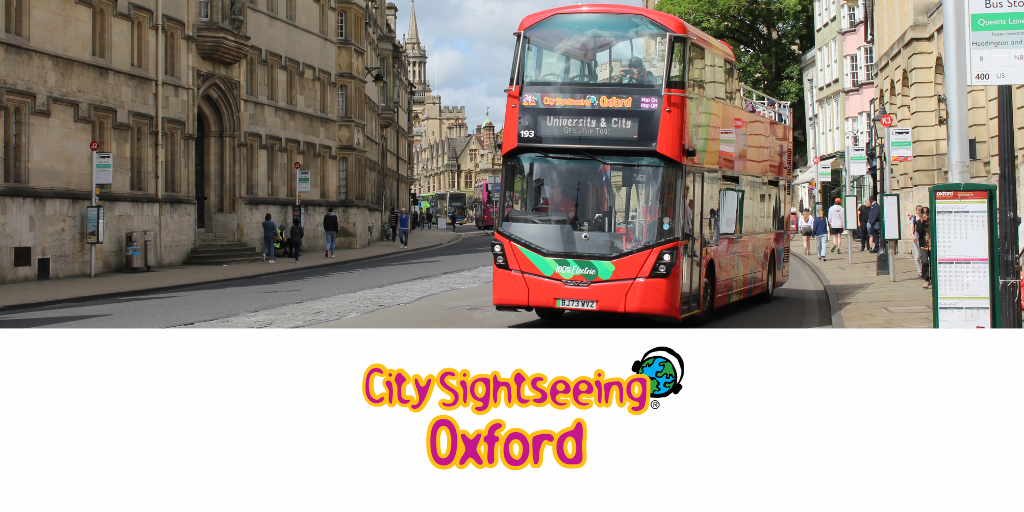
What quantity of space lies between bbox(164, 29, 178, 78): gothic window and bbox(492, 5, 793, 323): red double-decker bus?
68.5ft

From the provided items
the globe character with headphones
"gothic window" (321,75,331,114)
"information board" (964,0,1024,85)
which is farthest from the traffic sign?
the globe character with headphones

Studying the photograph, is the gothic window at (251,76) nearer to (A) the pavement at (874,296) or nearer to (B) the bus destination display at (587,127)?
(A) the pavement at (874,296)

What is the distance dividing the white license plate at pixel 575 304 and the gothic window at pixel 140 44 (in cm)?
2059

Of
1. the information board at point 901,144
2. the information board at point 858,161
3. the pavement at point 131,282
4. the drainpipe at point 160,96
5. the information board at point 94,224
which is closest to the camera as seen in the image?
the pavement at point 131,282

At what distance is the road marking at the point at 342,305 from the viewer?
48.1 ft

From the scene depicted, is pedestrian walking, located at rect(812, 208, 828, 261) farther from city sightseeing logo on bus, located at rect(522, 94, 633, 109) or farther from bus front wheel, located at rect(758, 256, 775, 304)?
city sightseeing logo on bus, located at rect(522, 94, 633, 109)

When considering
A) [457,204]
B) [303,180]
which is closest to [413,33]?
[457,204]

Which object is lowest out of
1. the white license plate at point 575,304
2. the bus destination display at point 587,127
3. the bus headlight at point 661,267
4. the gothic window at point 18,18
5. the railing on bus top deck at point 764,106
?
the white license plate at point 575,304

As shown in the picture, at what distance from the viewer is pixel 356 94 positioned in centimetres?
4666

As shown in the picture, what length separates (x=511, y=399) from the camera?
711 centimetres

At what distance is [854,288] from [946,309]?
11729 millimetres

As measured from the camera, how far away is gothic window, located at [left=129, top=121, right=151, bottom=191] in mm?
29281

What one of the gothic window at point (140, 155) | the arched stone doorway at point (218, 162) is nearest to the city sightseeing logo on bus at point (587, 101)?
the gothic window at point (140, 155)

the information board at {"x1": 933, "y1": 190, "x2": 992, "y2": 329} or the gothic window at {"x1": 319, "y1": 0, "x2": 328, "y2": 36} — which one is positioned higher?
the gothic window at {"x1": 319, "y1": 0, "x2": 328, "y2": 36}
